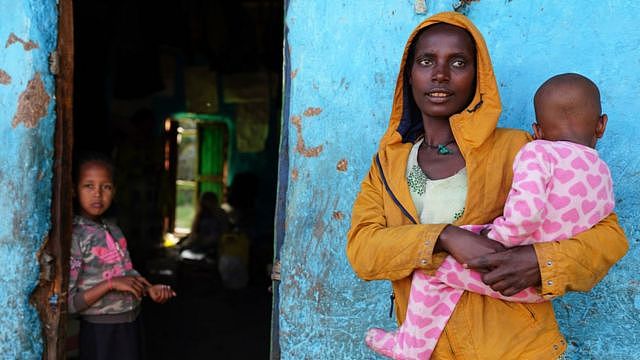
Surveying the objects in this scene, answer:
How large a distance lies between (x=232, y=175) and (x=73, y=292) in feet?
22.1

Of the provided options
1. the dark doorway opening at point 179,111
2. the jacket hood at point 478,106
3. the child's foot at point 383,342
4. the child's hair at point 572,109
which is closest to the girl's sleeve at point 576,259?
the child's hair at point 572,109

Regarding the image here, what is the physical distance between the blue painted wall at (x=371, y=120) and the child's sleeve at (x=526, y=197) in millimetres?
1001

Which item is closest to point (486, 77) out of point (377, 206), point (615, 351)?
point (377, 206)

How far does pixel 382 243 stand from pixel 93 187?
194 cm

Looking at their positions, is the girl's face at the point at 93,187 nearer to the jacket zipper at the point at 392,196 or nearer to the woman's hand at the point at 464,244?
the jacket zipper at the point at 392,196

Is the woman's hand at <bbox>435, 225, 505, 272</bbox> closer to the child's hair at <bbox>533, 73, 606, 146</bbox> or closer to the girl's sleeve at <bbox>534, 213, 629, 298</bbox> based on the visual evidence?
the girl's sleeve at <bbox>534, 213, 629, 298</bbox>

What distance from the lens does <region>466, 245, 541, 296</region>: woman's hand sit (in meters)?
1.65

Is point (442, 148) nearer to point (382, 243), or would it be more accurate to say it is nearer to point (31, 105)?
point (382, 243)

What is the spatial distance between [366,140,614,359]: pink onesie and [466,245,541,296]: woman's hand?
1.3 inches

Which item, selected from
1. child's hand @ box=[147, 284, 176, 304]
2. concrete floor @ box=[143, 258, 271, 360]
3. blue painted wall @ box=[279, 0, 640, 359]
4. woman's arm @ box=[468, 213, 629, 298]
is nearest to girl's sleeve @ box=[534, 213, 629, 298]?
woman's arm @ box=[468, 213, 629, 298]

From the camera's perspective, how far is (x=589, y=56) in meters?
2.50

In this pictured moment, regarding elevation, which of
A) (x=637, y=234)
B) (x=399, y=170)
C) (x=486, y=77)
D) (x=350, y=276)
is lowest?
(x=350, y=276)

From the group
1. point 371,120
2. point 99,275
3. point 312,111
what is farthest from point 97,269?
point 371,120

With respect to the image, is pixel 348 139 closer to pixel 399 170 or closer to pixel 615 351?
pixel 399 170
